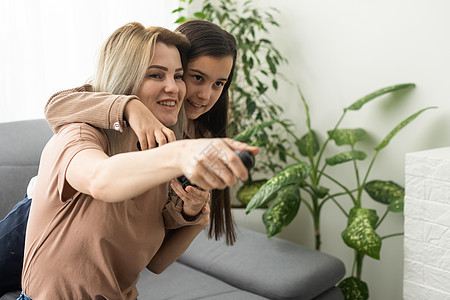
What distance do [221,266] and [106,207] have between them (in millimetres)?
1175

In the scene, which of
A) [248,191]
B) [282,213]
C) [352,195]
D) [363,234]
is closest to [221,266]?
[282,213]

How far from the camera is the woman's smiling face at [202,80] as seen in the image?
1.12m

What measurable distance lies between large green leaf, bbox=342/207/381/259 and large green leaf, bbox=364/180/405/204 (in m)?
0.16

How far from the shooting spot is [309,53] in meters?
2.68

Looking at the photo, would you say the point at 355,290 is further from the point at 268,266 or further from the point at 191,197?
the point at 191,197

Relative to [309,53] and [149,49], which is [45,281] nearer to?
[149,49]

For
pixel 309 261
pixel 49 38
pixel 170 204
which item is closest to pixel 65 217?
pixel 170 204

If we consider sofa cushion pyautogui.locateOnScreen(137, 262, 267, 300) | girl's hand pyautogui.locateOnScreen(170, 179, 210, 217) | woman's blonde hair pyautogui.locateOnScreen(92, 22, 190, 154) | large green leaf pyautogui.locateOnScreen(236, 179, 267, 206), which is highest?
woman's blonde hair pyautogui.locateOnScreen(92, 22, 190, 154)

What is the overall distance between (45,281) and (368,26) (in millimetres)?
1999

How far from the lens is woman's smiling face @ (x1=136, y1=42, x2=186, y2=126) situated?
3.08 ft

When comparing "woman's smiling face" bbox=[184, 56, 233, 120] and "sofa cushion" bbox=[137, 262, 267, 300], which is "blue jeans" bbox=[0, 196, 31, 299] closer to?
"sofa cushion" bbox=[137, 262, 267, 300]

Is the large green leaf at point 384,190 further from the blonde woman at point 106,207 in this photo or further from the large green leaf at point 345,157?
the blonde woman at point 106,207

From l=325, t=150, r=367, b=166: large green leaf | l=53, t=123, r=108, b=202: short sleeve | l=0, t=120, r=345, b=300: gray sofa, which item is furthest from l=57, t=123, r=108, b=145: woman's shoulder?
l=325, t=150, r=367, b=166: large green leaf

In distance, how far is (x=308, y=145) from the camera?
2625mm
